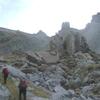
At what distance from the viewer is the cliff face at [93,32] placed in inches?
5846

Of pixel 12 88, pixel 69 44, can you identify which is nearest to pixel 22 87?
A: pixel 12 88

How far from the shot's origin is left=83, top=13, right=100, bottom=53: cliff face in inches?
5846

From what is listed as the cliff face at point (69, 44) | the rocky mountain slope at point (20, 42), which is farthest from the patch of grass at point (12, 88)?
the rocky mountain slope at point (20, 42)

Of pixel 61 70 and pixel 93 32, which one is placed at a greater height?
pixel 93 32

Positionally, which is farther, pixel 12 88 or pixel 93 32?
pixel 93 32

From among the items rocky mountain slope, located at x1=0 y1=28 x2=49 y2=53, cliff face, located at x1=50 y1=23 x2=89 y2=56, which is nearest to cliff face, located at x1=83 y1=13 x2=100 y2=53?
rocky mountain slope, located at x1=0 y1=28 x2=49 y2=53

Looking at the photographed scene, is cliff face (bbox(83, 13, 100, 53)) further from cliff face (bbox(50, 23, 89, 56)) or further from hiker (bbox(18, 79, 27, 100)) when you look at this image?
hiker (bbox(18, 79, 27, 100))

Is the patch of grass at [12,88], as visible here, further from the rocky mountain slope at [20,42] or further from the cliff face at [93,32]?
the cliff face at [93,32]

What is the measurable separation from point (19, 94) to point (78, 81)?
27.5 meters

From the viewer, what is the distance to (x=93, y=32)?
152 metres

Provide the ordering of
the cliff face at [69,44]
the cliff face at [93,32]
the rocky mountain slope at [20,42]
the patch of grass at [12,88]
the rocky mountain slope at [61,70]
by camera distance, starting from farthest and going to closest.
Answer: the cliff face at [93,32] < the rocky mountain slope at [20,42] < the cliff face at [69,44] < the rocky mountain slope at [61,70] < the patch of grass at [12,88]

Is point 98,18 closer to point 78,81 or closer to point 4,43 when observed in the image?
point 4,43

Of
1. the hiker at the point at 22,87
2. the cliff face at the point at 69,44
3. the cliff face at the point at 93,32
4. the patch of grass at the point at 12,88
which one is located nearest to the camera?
the hiker at the point at 22,87

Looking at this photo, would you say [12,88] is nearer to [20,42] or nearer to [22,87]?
[22,87]
